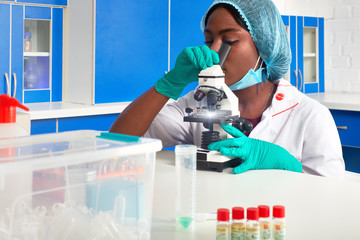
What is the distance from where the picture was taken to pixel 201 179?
4.61 ft

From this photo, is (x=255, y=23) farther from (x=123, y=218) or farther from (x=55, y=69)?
(x=55, y=69)

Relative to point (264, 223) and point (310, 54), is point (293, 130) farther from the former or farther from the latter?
point (310, 54)

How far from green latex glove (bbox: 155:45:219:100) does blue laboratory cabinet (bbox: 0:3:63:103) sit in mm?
1671

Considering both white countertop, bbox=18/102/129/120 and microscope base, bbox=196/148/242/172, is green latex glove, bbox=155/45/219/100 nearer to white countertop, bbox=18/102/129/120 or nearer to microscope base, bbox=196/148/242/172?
microscope base, bbox=196/148/242/172

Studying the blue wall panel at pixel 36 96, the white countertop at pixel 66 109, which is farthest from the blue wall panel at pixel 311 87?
the blue wall panel at pixel 36 96

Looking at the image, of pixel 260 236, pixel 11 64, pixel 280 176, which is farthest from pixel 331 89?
pixel 260 236

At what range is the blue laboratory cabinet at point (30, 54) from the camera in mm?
3207

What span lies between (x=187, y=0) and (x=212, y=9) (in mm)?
2107

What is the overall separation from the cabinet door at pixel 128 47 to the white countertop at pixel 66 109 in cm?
15

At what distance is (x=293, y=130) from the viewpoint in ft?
6.07

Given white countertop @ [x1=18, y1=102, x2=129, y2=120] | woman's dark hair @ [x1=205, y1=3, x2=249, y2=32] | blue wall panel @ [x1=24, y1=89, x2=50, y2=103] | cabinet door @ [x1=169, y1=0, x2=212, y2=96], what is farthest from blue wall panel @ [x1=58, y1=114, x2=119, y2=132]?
woman's dark hair @ [x1=205, y1=3, x2=249, y2=32]

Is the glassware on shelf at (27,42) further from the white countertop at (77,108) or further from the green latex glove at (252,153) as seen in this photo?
the green latex glove at (252,153)

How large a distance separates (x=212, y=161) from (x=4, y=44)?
2.20 metres

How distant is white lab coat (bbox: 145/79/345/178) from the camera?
1.72 meters
